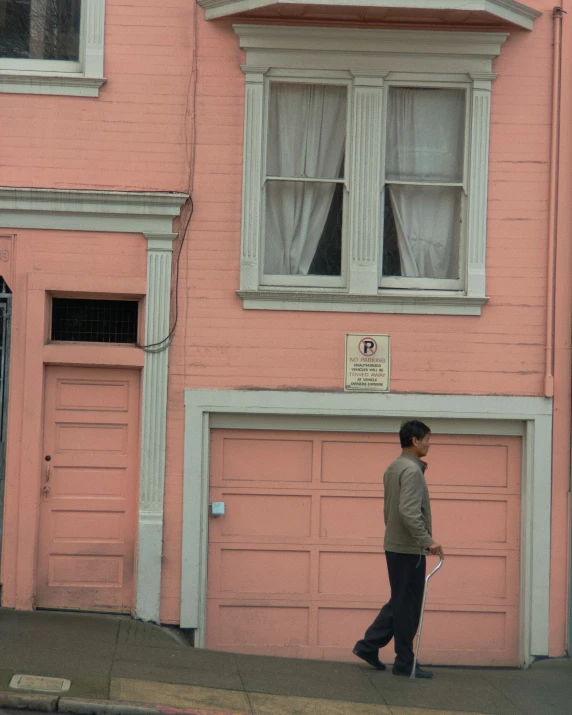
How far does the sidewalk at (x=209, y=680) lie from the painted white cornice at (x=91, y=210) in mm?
3403

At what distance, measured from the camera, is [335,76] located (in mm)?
9641

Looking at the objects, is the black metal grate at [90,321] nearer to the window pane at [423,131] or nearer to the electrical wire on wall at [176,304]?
the electrical wire on wall at [176,304]

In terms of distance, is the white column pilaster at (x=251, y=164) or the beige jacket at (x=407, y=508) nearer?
the beige jacket at (x=407, y=508)

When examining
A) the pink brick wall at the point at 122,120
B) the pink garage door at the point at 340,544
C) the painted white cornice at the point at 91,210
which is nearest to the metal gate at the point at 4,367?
the painted white cornice at the point at 91,210

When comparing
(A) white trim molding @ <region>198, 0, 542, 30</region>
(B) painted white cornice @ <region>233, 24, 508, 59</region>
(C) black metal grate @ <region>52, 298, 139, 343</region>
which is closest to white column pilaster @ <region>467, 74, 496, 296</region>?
(B) painted white cornice @ <region>233, 24, 508, 59</region>

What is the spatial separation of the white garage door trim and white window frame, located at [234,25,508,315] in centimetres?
83

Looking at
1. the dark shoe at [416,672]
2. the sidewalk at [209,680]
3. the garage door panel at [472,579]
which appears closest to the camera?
the sidewalk at [209,680]

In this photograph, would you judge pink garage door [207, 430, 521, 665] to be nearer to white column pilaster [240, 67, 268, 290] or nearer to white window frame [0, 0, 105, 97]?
white column pilaster [240, 67, 268, 290]

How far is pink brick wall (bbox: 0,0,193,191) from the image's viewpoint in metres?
9.42

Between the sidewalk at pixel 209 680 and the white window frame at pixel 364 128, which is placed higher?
the white window frame at pixel 364 128

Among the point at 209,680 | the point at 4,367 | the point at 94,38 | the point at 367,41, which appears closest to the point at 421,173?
the point at 367,41

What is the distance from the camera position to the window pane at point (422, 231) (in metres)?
9.84

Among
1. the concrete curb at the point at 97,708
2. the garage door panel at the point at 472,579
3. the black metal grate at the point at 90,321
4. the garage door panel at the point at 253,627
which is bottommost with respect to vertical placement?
the garage door panel at the point at 253,627

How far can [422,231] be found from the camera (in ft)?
32.4
